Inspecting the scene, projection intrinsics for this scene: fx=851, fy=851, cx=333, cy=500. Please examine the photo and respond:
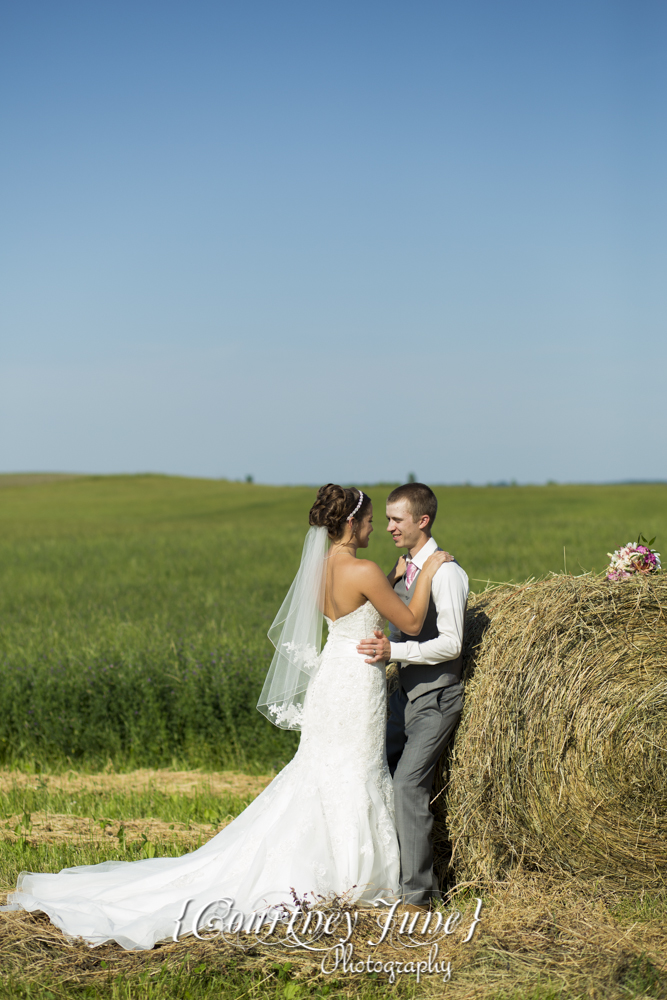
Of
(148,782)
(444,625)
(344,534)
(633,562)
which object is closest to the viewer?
(444,625)

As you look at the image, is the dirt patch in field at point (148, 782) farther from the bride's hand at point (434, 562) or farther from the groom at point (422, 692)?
the bride's hand at point (434, 562)

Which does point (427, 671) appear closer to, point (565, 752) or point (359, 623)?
point (359, 623)

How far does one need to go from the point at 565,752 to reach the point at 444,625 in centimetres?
104

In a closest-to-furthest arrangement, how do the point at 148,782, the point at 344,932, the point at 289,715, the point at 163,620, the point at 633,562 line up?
the point at 344,932
the point at 633,562
the point at 289,715
the point at 148,782
the point at 163,620

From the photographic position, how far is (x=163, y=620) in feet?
43.4

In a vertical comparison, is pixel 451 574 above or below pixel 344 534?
below

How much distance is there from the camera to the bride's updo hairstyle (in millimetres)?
4961

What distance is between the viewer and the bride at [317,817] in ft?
15.6

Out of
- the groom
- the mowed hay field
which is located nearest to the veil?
the groom

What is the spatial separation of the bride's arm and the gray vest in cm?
19

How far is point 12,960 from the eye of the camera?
4.32 metres

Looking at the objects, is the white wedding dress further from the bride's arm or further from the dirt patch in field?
the dirt patch in field

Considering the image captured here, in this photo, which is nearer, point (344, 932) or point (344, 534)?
point (344, 932)

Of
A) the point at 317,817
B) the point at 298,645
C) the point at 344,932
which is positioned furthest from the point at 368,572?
the point at 344,932
